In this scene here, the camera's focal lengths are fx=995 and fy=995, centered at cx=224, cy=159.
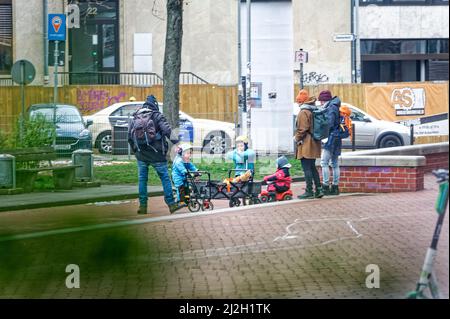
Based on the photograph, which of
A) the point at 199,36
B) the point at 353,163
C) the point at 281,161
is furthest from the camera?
the point at 281,161

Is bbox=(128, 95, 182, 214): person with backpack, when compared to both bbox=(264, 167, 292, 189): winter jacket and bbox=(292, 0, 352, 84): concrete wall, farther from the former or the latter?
bbox=(292, 0, 352, 84): concrete wall

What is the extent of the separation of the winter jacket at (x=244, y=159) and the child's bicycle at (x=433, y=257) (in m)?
1.10

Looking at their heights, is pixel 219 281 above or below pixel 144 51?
below

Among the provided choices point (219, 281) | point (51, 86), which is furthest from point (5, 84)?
point (219, 281)

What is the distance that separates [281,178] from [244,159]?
18 centimetres

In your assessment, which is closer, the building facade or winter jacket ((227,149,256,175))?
the building facade

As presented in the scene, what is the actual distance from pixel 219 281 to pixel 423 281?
31cm

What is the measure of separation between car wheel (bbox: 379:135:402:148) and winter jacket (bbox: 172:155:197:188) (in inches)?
68.7

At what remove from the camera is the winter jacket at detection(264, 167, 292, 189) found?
8.93 feet

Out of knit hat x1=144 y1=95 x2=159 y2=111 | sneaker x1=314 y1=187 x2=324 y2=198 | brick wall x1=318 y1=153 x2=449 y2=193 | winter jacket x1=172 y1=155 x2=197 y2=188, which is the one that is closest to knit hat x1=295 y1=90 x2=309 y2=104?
sneaker x1=314 y1=187 x2=324 y2=198

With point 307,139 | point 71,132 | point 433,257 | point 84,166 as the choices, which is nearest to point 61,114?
point 84,166

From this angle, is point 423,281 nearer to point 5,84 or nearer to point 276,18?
point 5,84

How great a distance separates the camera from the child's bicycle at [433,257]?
1.27 metres
